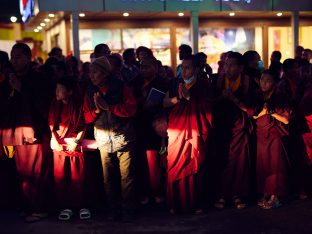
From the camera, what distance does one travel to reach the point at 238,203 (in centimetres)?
600

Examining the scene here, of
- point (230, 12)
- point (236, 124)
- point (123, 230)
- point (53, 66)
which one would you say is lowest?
point (123, 230)

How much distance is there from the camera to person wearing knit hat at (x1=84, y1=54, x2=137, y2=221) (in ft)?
17.3

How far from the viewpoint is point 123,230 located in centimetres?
→ 532

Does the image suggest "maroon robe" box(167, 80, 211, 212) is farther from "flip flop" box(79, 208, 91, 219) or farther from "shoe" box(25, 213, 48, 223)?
"shoe" box(25, 213, 48, 223)

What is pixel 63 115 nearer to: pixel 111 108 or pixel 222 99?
pixel 111 108

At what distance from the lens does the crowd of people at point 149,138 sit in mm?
5508

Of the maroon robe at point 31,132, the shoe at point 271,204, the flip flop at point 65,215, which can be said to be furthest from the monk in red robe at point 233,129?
the maroon robe at point 31,132

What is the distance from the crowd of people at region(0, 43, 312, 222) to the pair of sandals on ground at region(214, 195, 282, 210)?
0.04 ft

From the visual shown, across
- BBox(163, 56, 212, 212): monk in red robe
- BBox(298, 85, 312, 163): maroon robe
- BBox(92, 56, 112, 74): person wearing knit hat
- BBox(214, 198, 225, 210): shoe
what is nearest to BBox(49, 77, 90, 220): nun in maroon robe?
BBox(92, 56, 112, 74): person wearing knit hat

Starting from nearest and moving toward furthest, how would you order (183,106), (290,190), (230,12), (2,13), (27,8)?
(183,106), (290,190), (230,12), (27,8), (2,13)

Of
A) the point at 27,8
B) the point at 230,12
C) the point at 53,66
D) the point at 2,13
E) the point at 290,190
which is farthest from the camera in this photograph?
the point at 2,13

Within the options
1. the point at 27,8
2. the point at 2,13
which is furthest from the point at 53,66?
the point at 2,13

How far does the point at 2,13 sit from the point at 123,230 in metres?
23.4

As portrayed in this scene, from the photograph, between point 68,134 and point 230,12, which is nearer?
point 68,134
